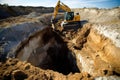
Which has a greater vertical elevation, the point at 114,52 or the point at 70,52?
the point at 114,52

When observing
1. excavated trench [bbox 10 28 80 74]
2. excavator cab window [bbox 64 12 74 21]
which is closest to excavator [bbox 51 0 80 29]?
excavator cab window [bbox 64 12 74 21]

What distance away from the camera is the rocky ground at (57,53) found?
7.63m

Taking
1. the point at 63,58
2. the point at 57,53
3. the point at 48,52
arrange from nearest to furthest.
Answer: the point at 48,52 → the point at 63,58 → the point at 57,53

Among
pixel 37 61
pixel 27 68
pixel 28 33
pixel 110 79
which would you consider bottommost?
pixel 37 61

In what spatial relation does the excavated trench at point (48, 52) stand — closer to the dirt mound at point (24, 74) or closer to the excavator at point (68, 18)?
the excavator at point (68, 18)

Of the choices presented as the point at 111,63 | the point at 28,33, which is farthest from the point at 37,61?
the point at 111,63

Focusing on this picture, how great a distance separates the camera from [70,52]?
1462 centimetres

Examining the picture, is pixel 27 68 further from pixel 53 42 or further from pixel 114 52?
pixel 53 42

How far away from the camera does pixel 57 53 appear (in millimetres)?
16484

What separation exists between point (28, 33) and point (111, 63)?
745cm

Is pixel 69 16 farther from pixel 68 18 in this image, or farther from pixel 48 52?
pixel 48 52

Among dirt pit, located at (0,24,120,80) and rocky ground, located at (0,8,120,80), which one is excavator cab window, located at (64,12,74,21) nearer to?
rocky ground, located at (0,8,120,80)

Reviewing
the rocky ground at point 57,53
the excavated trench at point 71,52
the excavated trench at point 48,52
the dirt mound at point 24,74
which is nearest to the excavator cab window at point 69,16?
the rocky ground at point 57,53

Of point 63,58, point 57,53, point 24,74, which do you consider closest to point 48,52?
point 57,53
